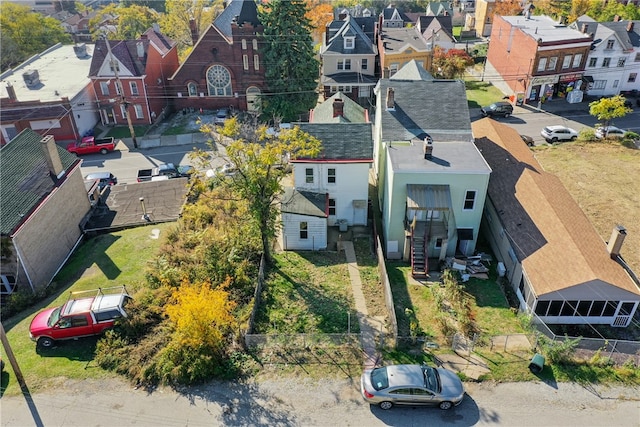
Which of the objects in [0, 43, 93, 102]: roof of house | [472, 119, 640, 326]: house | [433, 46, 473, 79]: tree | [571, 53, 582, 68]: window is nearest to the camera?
[472, 119, 640, 326]: house

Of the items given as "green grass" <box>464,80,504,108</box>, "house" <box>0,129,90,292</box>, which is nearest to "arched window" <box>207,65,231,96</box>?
"house" <box>0,129,90,292</box>

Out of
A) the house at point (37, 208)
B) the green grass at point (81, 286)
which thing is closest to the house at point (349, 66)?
the green grass at point (81, 286)

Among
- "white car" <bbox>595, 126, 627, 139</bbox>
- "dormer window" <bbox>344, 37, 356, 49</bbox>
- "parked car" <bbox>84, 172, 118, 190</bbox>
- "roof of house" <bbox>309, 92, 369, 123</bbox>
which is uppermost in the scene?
"dormer window" <bbox>344, 37, 356, 49</bbox>

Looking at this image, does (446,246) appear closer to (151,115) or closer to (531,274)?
(531,274)

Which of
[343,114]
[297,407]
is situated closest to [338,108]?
[343,114]

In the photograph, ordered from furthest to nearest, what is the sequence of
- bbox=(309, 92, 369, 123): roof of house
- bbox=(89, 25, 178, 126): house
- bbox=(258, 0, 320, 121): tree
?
bbox=(89, 25, 178, 126): house → bbox=(258, 0, 320, 121): tree → bbox=(309, 92, 369, 123): roof of house

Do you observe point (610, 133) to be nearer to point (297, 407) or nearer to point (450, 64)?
point (450, 64)

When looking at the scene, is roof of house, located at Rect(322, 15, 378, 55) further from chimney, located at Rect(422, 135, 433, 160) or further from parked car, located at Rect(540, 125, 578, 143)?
chimney, located at Rect(422, 135, 433, 160)
